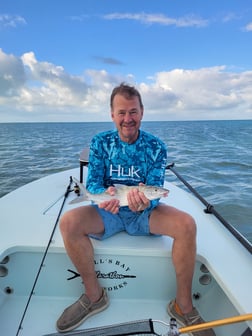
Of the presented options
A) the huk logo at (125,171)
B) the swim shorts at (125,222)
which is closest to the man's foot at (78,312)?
the swim shorts at (125,222)

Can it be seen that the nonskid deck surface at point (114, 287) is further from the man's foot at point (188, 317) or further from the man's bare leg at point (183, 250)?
the man's bare leg at point (183, 250)

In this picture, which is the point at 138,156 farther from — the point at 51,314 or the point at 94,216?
the point at 51,314

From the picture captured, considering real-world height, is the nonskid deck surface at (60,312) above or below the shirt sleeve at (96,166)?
below

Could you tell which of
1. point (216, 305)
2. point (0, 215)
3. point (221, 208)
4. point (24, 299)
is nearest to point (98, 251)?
point (24, 299)

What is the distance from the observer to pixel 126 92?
2.20 metres

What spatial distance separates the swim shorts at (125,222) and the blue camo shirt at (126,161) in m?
0.24

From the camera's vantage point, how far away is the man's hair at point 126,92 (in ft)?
7.18

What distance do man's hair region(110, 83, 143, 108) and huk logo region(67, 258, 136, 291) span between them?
1.28m

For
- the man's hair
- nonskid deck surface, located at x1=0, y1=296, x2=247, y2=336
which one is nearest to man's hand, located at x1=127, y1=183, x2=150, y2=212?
the man's hair

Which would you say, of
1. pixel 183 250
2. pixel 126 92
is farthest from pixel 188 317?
pixel 126 92

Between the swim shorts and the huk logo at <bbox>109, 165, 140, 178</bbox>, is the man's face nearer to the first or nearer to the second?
the huk logo at <bbox>109, 165, 140, 178</bbox>

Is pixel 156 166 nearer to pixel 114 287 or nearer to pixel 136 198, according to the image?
pixel 136 198

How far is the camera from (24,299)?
2.34m

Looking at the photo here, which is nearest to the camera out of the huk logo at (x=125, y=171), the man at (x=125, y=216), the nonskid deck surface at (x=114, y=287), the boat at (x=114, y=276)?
the man at (x=125, y=216)
